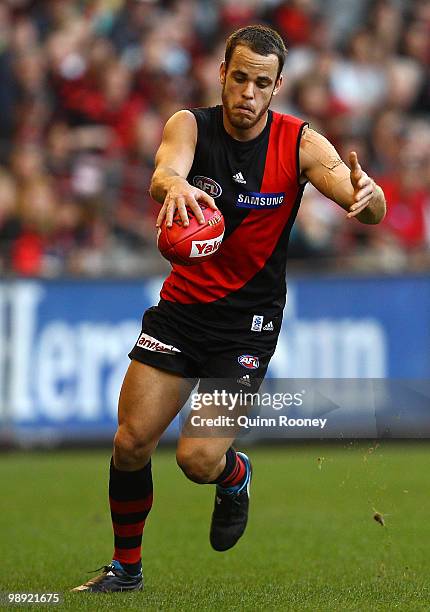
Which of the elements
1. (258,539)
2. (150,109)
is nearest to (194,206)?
(258,539)

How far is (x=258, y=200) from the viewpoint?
6.07 meters

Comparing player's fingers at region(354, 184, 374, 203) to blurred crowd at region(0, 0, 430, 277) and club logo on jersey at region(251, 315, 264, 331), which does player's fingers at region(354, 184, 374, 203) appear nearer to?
club logo on jersey at region(251, 315, 264, 331)

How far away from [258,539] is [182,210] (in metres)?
3.20

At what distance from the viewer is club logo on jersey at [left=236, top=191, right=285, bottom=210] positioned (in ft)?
19.9

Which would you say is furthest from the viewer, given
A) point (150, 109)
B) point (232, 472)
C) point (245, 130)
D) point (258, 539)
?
point (150, 109)

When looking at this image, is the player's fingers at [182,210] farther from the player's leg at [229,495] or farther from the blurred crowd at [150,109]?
the blurred crowd at [150,109]

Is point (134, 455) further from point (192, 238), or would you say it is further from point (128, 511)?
point (192, 238)

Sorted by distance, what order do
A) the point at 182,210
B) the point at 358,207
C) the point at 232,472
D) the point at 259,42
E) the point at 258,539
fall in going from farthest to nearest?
1. the point at 258,539
2. the point at 232,472
3. the point at 259,42
4. the point at 358,207
5. the point at 182,210

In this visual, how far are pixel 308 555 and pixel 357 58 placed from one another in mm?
9970

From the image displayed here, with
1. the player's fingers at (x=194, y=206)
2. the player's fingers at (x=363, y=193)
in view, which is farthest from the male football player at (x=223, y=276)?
the player's fingers at (x=194, y=206)

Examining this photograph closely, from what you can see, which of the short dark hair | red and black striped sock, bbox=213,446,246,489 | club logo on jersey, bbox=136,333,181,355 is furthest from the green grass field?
the short dark hair

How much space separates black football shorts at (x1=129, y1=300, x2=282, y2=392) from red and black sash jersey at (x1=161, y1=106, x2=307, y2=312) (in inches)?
2.3

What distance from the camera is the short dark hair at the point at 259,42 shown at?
5887 mm

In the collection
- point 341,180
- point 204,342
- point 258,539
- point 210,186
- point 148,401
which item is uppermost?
point 341,180
